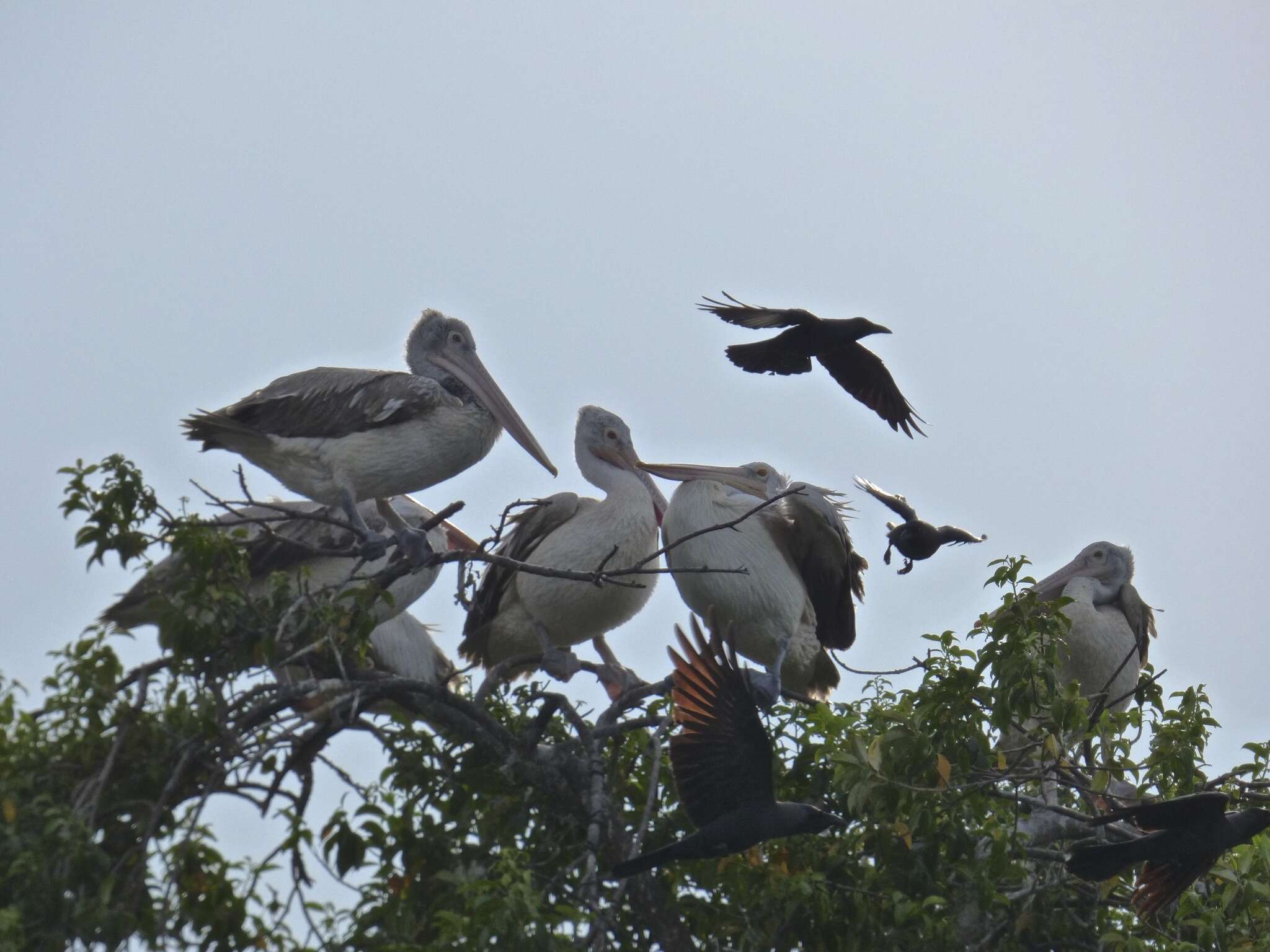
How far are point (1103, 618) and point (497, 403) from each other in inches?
144

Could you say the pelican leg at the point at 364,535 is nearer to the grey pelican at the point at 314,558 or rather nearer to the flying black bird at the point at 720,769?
the grey pelican at the point at 314,558

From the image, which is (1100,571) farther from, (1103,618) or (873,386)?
(873,386)

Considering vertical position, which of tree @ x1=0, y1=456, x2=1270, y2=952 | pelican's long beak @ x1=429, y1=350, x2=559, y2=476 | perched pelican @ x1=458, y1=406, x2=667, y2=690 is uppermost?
pelican's long beak @ x1=429, y1=350, x2=559, y2=476

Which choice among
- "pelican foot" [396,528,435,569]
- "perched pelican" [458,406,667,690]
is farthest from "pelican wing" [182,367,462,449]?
"perched pelican" [458,406,667,690]

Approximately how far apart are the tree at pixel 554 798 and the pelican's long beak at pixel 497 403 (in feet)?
6.61

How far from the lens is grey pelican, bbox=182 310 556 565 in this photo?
6.50 metres

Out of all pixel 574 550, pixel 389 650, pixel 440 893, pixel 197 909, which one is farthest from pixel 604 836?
pixel 389 650

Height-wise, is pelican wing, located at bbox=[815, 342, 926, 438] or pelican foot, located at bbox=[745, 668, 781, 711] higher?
pelican wing, located at bbox=[815, 342, 926, 438]

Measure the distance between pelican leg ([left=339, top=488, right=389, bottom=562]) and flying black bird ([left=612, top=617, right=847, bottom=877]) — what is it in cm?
141

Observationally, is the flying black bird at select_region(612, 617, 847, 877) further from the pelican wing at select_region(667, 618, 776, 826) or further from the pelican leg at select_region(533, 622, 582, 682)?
the pelican leg at select_region(533, 622, 582, 682)

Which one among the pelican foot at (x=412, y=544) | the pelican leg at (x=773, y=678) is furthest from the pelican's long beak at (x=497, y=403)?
the pelican leg at (x=773, y=678)

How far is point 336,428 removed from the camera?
21.7 ft

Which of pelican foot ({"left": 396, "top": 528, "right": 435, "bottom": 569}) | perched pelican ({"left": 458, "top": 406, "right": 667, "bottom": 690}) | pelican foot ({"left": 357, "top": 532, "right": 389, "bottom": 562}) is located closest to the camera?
pelican foot ({"left": 357, "top": 532, "right": 389, "bottom": 562})

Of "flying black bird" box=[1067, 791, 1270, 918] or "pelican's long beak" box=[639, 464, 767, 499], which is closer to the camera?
"flying black bird" box=[1067, 791, 1270, 918]
